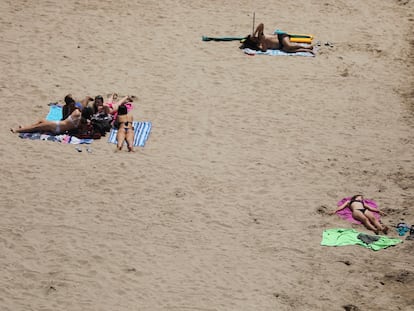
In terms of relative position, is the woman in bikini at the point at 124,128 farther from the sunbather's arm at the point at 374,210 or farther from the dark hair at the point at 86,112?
the sunbather's arm at the point at 374,210

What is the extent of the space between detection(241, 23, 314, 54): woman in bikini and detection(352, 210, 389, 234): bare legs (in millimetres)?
6587

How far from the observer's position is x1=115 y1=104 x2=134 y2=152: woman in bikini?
16.7 metres

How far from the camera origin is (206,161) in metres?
16.5

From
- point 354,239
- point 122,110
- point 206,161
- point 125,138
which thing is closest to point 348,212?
point 354,239

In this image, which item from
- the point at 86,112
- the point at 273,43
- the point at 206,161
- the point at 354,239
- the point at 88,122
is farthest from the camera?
the point at 273,43

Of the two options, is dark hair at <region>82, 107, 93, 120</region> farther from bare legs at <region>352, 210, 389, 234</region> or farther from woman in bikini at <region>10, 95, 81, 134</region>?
bare legs at <region>352, 210, 389, 234</region>

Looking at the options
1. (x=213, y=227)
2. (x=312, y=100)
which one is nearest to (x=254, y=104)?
(x=312, y=100)

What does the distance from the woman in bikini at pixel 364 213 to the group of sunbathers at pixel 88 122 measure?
15.0 ft

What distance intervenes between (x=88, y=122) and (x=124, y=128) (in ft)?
2.88

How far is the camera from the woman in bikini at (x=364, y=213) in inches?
580

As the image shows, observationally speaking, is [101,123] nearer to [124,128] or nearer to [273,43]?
[124,128]

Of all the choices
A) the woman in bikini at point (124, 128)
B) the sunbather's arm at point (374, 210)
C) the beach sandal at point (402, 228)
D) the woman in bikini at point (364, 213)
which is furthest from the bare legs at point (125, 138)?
the beach sandal at point (402, 228)

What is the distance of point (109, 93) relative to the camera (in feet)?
61.0

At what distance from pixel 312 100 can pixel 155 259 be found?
643 cm
